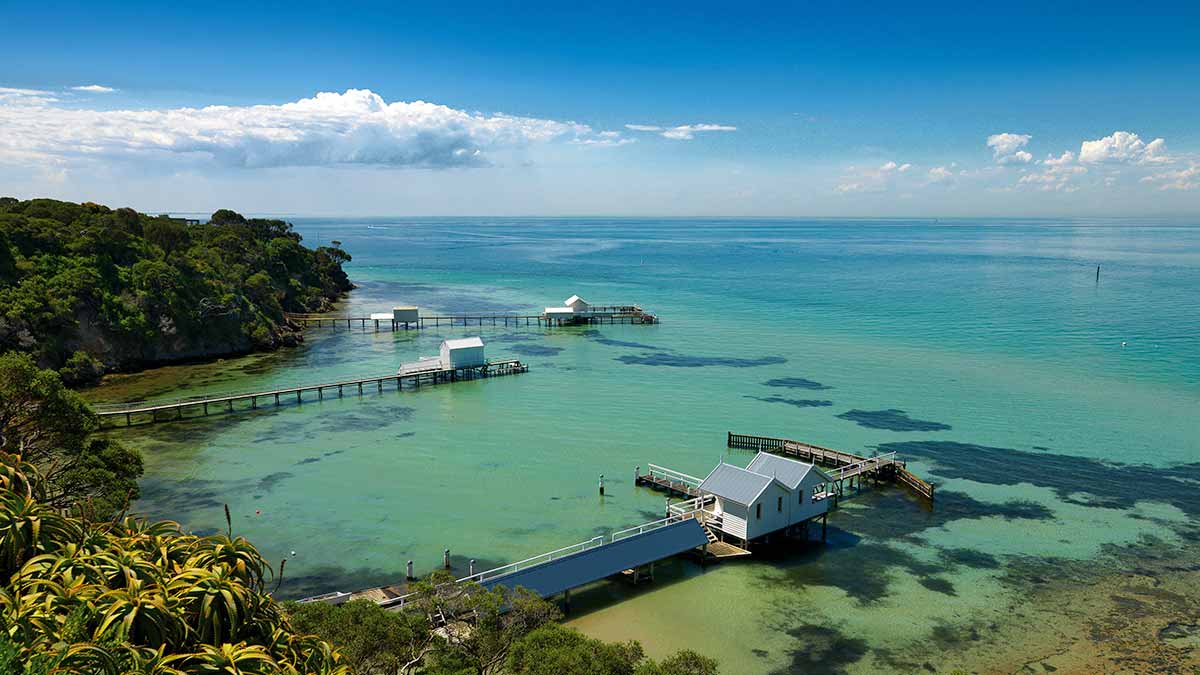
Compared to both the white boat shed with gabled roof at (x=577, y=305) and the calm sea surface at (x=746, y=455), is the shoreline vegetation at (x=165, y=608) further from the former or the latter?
the white boat shed with gabled roof at (x=577, y=305)

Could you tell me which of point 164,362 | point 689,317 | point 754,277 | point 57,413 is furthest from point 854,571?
point 754,277

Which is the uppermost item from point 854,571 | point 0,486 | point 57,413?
point 0,486

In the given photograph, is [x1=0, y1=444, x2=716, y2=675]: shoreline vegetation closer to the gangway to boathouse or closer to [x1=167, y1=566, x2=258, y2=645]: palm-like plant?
[x1=167, y1=566, x2=258, y2=645]: palm-like plant

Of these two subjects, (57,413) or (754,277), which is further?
(754,277)

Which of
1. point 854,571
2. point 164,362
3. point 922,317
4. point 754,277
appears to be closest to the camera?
→ point 854,571

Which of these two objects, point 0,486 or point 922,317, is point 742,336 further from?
point 0,486

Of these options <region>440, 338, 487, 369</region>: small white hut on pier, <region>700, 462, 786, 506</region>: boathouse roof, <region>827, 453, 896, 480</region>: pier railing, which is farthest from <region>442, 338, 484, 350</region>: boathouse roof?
<region>700, 462, 786, 506</region>: boathouse roof
